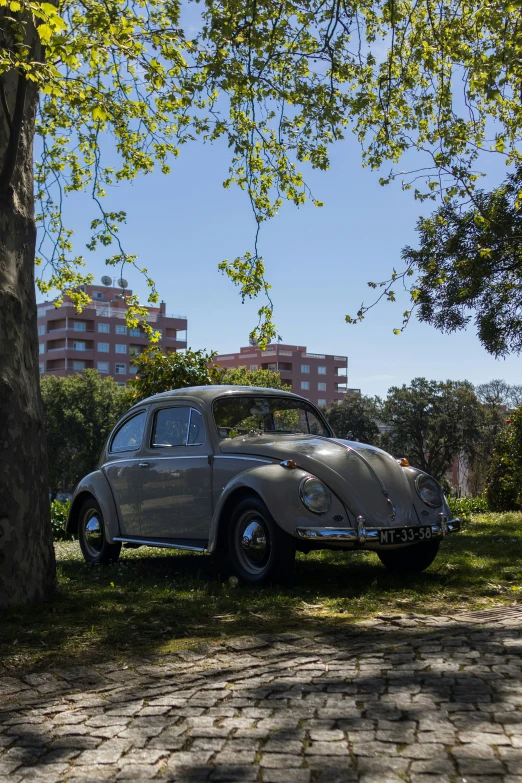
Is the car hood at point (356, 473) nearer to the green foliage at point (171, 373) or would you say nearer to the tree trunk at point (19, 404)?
the tree trunk at point (19, 404)

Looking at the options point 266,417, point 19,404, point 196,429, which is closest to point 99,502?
point 196,429

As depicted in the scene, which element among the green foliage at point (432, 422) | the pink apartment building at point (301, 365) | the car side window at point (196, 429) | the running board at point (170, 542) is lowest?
the running board at point (170, 542)

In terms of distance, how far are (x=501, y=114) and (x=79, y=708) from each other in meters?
13.2

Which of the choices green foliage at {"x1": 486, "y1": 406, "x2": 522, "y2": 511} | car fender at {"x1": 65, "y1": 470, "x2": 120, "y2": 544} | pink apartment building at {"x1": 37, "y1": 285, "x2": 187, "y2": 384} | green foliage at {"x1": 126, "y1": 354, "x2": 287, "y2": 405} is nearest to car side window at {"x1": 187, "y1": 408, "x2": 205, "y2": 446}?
car fender at {"x1": 65, "y1": 470, "x2": 120, "y2": 544}

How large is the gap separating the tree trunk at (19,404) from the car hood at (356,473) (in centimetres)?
202

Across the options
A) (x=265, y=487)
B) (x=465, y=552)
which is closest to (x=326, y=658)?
(x=265, y=487)

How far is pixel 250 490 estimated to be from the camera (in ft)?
22.3

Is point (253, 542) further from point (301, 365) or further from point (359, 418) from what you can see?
point (301, 365)

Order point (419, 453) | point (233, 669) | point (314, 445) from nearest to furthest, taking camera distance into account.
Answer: point (233, 669) < point (314, 445) < point (419, 453)

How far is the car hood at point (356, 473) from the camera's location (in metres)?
6.61

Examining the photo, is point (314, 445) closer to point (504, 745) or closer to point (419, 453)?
point (504, 745)

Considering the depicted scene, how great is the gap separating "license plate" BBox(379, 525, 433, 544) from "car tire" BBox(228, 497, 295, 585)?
0.75 metres

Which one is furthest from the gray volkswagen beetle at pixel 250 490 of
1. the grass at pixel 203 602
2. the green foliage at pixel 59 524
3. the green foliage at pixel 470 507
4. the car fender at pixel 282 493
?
the green foliage at pixel 470 507

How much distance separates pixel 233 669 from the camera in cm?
425
